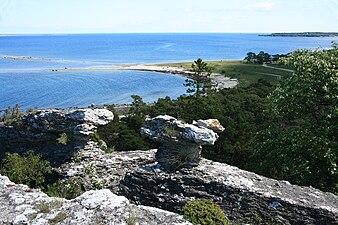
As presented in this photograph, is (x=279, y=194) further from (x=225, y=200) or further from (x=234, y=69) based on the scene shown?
(x=234, y=69)

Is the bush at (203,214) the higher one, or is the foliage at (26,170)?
the bush at (203,214)

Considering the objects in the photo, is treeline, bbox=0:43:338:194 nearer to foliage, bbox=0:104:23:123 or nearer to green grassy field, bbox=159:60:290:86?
foliage, bbox=0:104:23:123

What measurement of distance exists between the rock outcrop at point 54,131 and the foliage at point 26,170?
112cm

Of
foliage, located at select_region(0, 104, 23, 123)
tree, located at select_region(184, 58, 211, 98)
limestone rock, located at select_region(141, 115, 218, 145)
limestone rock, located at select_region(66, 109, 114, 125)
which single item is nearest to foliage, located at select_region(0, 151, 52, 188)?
limestone rock, located at select_region(66, 109, 114, 125)

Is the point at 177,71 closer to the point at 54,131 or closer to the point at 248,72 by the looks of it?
the point at 248,72

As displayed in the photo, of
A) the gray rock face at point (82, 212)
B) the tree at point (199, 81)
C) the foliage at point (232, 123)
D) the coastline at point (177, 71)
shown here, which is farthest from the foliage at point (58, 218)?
the coastline at point (177, 71)

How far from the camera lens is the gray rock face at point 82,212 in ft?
28.1

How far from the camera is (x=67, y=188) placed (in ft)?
48.9

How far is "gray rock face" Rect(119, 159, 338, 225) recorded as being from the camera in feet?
38.6

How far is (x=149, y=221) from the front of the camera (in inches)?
351

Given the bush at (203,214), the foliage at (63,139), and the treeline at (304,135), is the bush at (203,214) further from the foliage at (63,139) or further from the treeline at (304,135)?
the foliage at (63,139)

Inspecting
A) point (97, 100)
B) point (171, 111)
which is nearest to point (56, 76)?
point (97, 100)

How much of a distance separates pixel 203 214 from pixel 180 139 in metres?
4.11

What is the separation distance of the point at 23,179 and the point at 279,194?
10.8 metres
